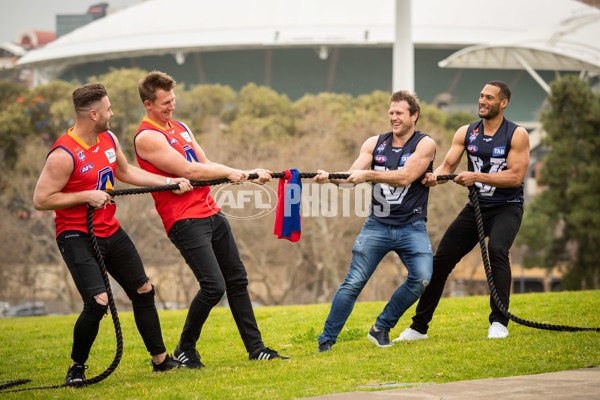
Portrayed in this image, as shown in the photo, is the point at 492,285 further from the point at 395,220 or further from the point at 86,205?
the point at 86,205

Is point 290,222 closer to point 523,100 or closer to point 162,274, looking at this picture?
point 162,274

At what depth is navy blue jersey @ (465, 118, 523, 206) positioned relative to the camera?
23.7ft

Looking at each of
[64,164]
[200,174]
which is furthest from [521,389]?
[64,164]

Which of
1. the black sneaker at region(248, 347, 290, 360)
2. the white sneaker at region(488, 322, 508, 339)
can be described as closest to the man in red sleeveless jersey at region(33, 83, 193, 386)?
the black sneaker at region(248, 347, 290, 360)

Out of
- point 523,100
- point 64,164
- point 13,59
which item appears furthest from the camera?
point 13,59

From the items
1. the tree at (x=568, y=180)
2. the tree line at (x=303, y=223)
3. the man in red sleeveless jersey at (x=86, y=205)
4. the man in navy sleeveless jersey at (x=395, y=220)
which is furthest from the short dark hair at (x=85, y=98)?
the tree at (x=568, y=180)

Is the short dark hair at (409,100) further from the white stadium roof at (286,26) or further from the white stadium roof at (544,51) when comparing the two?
the white stadium roof at (286,26)

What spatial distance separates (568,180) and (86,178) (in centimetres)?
3158

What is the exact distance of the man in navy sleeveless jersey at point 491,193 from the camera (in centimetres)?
711

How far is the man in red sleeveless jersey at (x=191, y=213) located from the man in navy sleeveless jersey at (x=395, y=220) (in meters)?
0.97

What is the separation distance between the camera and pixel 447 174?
7418 millimetres

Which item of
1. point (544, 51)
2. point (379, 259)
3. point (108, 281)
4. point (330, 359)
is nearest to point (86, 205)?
point (108, 281)

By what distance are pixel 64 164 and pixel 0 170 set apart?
3795cm

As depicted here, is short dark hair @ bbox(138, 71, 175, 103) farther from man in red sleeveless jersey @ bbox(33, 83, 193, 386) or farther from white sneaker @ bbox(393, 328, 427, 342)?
white sneaker @ bbox(393, 328, 427, 342)
